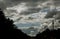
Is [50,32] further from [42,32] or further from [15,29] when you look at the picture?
[15,29]

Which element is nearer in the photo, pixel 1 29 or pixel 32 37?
pixel 1 29

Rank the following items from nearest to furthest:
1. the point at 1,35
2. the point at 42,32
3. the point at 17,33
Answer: the point at 1,35
the point at 17,33
the point at 42,32

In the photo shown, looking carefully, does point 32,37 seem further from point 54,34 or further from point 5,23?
point 5,23

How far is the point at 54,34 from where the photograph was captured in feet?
164

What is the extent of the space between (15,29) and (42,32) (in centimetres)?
688

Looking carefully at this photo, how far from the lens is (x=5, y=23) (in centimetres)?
4538

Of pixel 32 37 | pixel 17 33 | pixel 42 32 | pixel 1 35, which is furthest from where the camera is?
pixel 32 37

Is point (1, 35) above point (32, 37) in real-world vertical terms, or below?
below

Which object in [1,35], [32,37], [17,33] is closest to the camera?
[1,35]

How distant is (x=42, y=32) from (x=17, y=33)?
261 inches

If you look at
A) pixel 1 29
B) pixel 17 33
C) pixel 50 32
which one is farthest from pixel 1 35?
pixel 50 32

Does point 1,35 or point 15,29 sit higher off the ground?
point 15,29

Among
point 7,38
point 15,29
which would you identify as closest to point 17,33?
point 15,29

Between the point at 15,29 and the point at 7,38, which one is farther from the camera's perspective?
the point at 15,29
